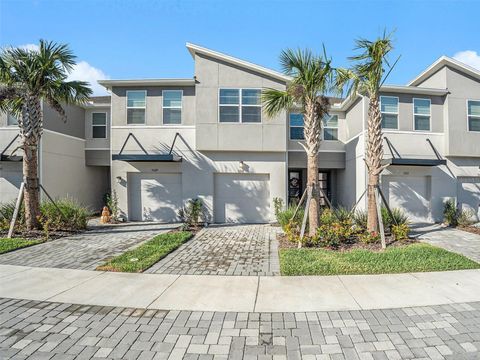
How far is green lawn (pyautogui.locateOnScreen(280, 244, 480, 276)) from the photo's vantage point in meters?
5.68

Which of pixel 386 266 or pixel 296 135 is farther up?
pixel 296 135

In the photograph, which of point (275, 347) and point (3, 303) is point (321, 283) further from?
point (3, 303)

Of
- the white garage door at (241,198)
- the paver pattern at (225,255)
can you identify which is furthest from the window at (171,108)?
the paver pattern at (225,255)

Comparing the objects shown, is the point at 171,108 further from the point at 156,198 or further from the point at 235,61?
the point at 156,198

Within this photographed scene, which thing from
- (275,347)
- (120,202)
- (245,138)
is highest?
(245,138)

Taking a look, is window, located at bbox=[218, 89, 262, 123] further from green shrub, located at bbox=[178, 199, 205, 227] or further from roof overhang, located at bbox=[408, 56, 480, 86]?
roof overhang, located at bbox=[408, 56, 480, 86]

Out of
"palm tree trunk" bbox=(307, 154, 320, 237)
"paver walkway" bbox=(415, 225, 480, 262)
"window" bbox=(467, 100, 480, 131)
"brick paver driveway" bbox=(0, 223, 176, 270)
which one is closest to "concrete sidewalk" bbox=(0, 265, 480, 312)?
"brick paver driveway" bbox=(0, 223, 176, 270)

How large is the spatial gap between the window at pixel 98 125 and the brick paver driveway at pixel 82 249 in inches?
282

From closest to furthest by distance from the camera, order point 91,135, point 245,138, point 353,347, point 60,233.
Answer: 1. point 353,347
2. point 60,233
3. point 245,138
4. point 91,135

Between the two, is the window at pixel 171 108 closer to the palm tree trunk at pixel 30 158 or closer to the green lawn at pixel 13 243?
the palm tree trunk at pixel 30 158

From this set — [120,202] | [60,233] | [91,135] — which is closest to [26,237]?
[60,233]

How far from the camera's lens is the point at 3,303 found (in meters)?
4.36

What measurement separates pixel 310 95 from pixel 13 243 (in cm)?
1008

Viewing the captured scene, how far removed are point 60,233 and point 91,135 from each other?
798 cm
